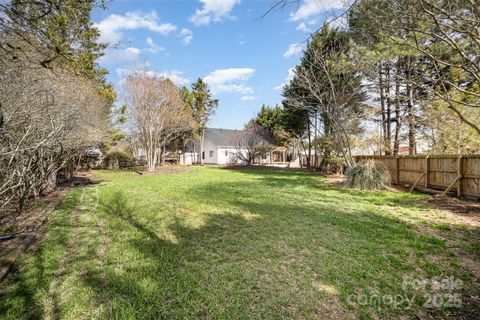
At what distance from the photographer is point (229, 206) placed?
6.20 metres

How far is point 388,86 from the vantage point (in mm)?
9750

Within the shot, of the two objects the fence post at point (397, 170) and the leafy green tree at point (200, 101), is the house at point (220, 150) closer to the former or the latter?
the leafy green tree at point (200, 101)

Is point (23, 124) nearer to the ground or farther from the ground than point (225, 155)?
farther from the ground

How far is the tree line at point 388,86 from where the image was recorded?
180 inches

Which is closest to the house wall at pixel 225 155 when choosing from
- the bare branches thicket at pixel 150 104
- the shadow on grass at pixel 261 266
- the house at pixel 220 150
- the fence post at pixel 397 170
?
the house at pixel 220 150

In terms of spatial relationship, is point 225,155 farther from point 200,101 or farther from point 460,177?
point 460,177

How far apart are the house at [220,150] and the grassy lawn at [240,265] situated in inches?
966

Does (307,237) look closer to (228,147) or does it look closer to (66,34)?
(66,34)

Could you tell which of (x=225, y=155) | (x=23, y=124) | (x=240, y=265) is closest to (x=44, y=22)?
(x=23, y=124)

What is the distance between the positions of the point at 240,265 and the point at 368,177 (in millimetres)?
7931

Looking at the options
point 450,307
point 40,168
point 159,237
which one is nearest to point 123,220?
point 159,237

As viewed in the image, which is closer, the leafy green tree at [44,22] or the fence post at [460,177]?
the leafy green tree at [44,22]

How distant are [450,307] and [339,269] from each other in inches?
40.0

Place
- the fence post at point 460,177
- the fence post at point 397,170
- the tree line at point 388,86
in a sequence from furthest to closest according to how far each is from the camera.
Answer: the fence post at point 397,170
the fence post at point 460,177
the tree line at point 388,86
